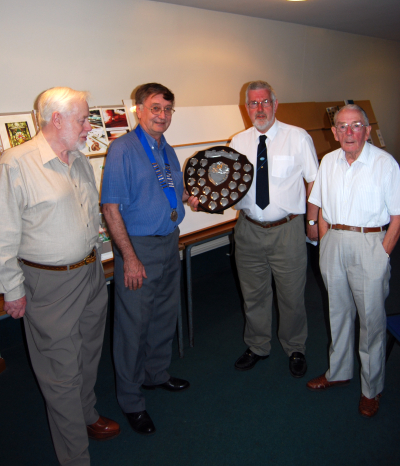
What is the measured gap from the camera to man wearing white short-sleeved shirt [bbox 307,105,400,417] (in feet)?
6.16

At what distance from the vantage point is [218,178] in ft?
7.35

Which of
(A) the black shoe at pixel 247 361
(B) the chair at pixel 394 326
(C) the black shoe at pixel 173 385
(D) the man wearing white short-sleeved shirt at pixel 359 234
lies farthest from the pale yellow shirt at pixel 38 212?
(B) the chair at pixel 394 326

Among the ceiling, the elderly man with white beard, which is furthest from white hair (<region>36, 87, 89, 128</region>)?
the ceiling

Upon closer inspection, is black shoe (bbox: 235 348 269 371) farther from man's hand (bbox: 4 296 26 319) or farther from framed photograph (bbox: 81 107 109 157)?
framed photograph (bbox: 81 107 109 157)

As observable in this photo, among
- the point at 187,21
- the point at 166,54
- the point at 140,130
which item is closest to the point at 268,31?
the point at 187,21

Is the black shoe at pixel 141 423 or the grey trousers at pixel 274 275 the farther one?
the grey trousers at pixel 274 275

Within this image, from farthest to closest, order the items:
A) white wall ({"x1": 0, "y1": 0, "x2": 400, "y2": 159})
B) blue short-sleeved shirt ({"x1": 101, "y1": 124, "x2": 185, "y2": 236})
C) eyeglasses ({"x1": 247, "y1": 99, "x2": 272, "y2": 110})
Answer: white wall ({"x1": 0, "y1": 0, "x2": 400, "y2": 159}), eyeglasses ({"x1": 247, "y1": 99, "x2": 272, "y2": 110}), blue short-sleeved shirt ({"x1": 101, "y1": 124, "x2": 185, "y2": 236})

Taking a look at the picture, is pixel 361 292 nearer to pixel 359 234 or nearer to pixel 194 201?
pixel 359 234

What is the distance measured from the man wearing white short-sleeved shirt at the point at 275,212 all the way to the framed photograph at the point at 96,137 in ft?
3.07

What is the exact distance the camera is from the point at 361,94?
252 inches

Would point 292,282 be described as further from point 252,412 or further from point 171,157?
point 171,157

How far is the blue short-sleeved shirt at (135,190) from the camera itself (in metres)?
1.86

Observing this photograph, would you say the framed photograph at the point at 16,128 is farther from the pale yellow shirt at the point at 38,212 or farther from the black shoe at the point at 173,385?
the black shoe at the point at 173,385

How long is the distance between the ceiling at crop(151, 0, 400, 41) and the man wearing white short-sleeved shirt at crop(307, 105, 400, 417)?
2.26 m
